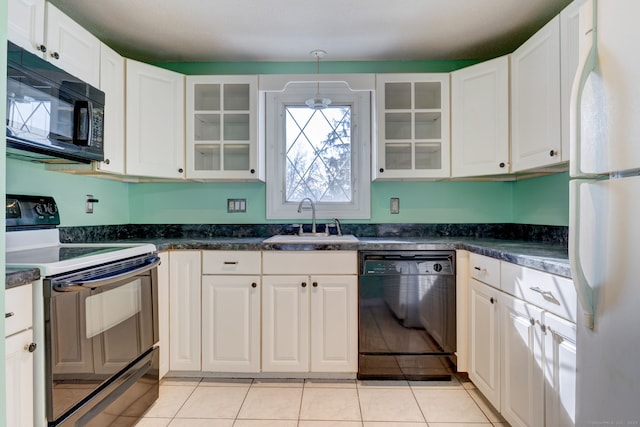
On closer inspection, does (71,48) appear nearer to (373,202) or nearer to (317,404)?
(373,202)

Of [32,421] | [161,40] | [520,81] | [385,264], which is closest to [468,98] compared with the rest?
[520,81]

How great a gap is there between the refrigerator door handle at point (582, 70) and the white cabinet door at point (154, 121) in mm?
2221

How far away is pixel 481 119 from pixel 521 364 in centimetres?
150

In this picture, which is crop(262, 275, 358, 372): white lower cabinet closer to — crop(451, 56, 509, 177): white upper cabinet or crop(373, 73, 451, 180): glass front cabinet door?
crop(373, 73, 451, 180): glass front cabinet door

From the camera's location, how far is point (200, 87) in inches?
97.0

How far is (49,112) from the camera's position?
4.96ft

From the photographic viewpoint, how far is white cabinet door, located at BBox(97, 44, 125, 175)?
202 cm

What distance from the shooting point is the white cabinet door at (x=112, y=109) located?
Result: 6.62 feet

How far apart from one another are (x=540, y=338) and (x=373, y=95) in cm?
184

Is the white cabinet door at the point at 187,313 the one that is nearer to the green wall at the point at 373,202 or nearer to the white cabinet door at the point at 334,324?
the green wall at the point at 373,202

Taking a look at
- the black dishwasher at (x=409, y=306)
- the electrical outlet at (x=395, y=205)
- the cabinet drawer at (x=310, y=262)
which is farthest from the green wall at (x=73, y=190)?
the electrical outlet at (x=395, y=205)

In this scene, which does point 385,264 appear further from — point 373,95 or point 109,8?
point 109,8

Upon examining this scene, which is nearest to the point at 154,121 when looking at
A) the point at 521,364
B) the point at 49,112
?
the point at 49,112

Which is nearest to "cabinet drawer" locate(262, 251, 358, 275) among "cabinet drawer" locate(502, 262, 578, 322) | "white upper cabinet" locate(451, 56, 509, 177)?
"cabinet drawer" locate(502, 262, 578, 322)
